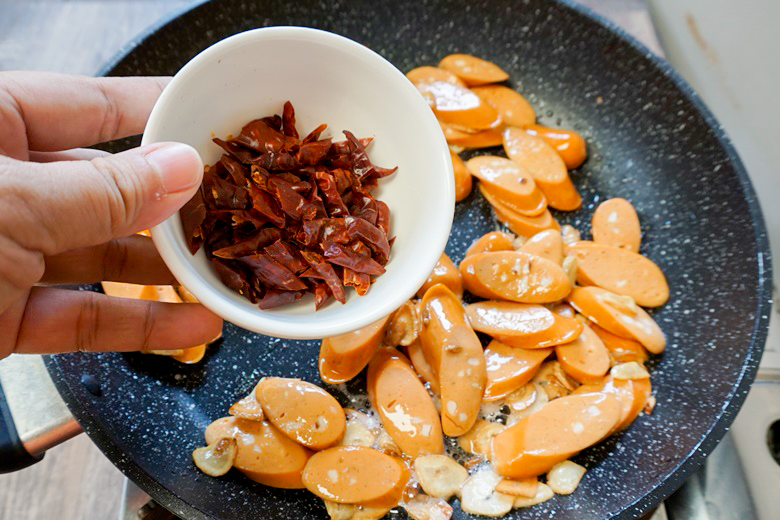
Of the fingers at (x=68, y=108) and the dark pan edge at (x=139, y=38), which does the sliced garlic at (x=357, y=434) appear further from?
the dark pan edge at (x=139, y=38)

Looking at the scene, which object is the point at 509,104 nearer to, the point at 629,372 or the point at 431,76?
the point at 431,76

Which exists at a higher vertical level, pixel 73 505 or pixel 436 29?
pixel 436 29

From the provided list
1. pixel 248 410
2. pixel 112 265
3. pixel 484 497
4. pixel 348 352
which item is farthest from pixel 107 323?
pixel 484 497

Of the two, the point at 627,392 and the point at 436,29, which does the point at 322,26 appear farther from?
the point at 627,392

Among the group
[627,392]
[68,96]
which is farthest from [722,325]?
[68,96]

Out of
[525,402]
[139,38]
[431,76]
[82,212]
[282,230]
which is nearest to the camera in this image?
[82,212]

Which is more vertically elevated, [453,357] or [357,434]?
[453,357]
